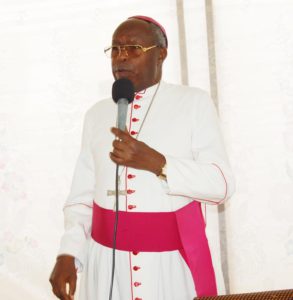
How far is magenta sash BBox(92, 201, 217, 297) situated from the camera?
1.58 meters

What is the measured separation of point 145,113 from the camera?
1.77m

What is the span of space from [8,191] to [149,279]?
123 centimetres

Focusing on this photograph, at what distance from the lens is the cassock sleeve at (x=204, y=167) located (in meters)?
1.46

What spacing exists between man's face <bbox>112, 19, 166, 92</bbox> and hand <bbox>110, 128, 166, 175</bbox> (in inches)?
15.3

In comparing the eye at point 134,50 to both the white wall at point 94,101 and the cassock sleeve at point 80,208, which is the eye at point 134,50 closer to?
the cassock sleeve at point 80,208

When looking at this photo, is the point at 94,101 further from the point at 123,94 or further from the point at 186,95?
the point at 123,94

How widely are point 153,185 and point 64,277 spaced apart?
43 centimetres

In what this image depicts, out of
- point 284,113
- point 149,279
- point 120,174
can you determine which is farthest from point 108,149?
point 284,113

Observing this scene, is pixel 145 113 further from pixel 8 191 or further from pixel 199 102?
pixel 8 191

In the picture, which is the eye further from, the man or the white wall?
the white wall

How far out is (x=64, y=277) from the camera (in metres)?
1.57

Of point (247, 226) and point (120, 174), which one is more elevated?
point (120, 174)

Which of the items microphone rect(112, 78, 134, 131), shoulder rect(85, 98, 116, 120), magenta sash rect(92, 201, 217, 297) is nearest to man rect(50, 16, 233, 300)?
magenta sash rect(92, 201, 217, 297)

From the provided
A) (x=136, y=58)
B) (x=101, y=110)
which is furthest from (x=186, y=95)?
(x=101, y=110)
